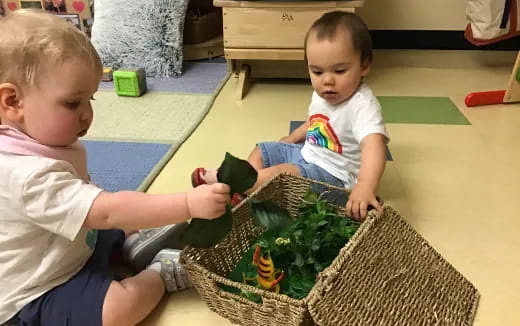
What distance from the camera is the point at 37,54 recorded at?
2.26ft

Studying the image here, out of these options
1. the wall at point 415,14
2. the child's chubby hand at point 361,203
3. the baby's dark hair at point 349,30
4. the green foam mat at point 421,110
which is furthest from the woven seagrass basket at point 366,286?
the wall at point 415,14

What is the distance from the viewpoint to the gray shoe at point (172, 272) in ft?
2.91

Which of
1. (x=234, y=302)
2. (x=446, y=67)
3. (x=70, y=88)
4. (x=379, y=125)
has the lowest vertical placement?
(x=446, y=67)

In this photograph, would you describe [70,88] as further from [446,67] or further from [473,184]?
[446,67]

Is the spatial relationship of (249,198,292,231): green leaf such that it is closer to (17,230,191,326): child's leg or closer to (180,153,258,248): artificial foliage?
(180,153,258,248): artificial foliage

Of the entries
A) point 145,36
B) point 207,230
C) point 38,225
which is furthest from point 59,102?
point 145,36

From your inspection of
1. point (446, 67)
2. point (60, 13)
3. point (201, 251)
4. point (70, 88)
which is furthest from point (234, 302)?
point (60, 13)

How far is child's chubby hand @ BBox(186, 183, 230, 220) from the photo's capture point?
685 millimetres

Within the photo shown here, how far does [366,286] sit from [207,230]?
251mm

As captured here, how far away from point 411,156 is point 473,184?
20cm

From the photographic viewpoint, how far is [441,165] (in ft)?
4.42

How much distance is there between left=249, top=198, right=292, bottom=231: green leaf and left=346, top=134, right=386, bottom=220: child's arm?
0.48ft

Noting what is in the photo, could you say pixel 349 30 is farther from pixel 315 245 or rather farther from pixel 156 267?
pixel 156 267

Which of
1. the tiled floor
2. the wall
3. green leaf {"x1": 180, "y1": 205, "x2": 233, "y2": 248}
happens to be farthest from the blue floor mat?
the wall
